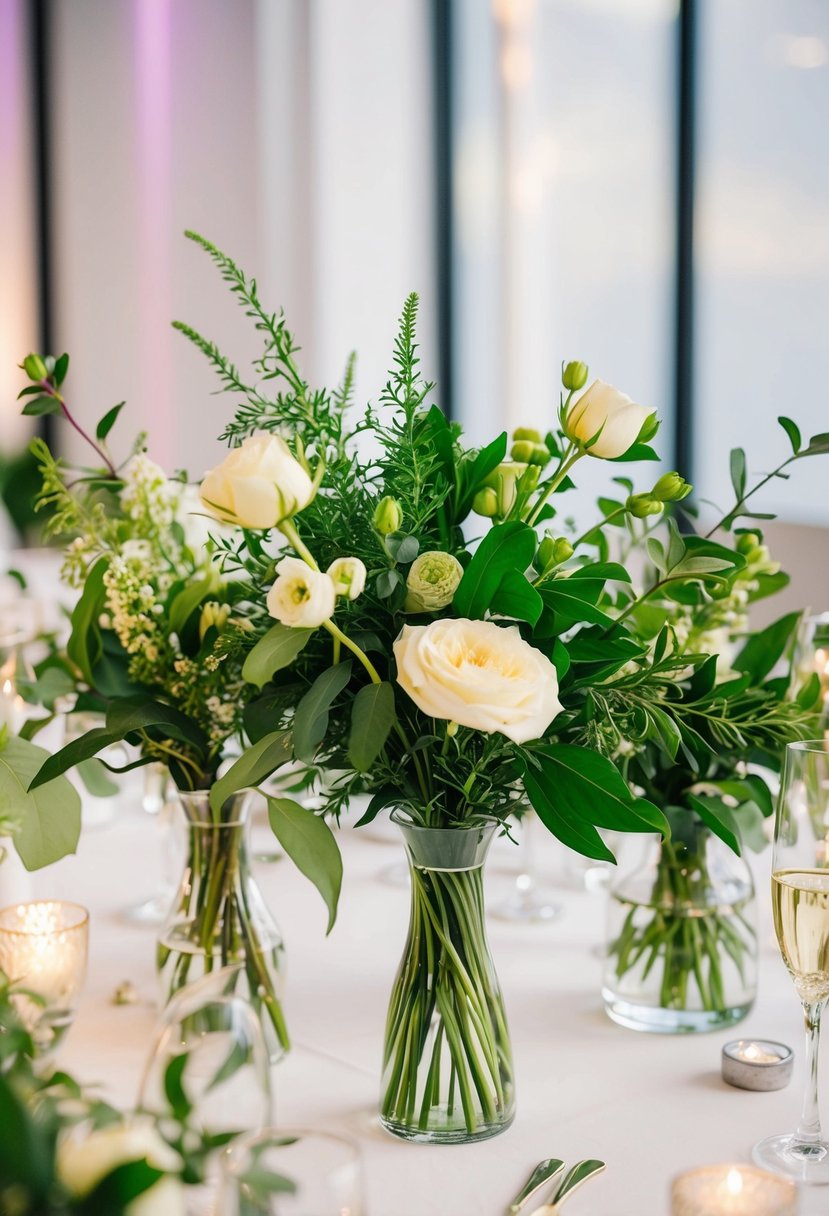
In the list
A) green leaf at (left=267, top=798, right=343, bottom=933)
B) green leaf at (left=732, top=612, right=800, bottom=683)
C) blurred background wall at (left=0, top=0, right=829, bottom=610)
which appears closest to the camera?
green leaf at (left=267, top=798, right=343, bottom=933)

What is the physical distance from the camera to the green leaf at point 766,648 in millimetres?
1026

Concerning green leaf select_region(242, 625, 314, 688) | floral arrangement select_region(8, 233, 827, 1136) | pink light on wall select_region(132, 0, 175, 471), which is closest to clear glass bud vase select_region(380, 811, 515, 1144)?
floral arrangement select_region(8, 233, 827, 1136)

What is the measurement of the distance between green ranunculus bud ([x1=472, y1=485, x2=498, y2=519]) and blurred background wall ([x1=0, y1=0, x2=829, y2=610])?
59.1 inches

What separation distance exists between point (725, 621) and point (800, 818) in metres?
0.30

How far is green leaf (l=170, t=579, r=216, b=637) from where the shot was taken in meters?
0.94

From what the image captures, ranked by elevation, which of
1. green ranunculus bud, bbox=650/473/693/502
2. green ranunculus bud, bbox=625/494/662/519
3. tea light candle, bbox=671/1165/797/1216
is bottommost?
tea light candle, bbox=671/1165/797/1216

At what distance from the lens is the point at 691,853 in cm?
100

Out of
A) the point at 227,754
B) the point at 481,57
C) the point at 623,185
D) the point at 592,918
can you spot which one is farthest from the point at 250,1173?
the point at 481,57

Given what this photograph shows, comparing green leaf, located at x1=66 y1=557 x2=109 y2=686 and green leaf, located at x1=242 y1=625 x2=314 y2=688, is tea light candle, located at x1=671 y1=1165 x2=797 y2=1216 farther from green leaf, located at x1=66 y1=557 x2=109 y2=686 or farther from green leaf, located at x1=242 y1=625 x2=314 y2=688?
green leaf, located at x1=66 y1=557 x2=109 y2=686

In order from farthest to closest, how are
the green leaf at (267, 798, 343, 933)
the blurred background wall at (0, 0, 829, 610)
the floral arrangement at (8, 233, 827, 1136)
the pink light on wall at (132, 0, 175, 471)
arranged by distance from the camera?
1. the pink light on wall at (132, 0, 175, 471)
2. the blurred background wall at (0, 0, 829, 610)
3. the green leaf at (267, 798, 343, 933)
4. the floral arrangement at (8, 233, 827, 1136)

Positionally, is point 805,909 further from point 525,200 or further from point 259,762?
point 525,200

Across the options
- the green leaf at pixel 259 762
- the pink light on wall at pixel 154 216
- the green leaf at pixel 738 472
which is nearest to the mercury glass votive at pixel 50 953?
the green leaf at pixel 259 762

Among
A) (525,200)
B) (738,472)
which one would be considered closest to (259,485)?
(738,472)

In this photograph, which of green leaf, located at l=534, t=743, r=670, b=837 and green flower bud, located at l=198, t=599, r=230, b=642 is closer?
green leaf, located at l=534, t=743, r=670, b=837
